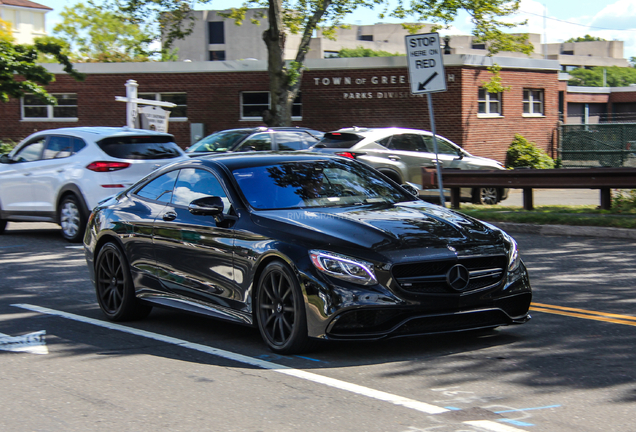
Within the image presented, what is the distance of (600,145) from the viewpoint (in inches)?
1235

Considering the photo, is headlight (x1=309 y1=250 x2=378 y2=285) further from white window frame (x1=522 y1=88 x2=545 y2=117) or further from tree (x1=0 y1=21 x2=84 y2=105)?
white window frame (x1=522 y1=88 x2=545 y2=117)

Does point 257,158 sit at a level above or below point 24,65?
below

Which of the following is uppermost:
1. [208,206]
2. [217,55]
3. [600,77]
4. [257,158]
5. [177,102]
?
[217,55]

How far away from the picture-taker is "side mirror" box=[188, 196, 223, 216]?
6.44 meters

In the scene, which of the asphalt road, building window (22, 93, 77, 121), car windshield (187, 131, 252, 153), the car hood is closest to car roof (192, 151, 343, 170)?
the car hood

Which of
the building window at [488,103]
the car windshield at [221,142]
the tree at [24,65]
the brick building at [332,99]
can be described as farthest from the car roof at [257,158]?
the building window at [488,103]

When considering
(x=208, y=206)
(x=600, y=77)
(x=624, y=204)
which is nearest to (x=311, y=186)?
(x=208, y=206)

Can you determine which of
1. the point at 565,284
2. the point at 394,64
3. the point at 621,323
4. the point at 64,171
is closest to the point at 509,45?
the point at 394,64

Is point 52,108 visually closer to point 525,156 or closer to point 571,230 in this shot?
point 525,156

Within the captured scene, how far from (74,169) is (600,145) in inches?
915

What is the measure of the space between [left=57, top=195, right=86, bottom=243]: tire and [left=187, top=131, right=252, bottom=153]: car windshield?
4.76m

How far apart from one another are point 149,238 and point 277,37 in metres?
18.6

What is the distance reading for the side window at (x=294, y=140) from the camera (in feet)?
59.1

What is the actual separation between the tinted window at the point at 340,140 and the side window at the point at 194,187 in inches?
416
